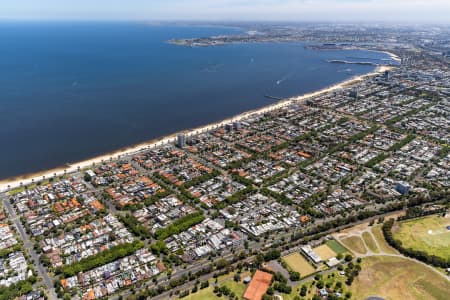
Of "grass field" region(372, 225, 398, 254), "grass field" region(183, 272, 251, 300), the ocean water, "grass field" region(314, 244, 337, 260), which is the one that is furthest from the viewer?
the ocean water

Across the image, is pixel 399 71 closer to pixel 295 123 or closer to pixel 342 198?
pixel 295 123

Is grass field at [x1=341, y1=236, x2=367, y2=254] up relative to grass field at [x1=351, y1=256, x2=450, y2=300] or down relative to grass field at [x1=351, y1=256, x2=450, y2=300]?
up

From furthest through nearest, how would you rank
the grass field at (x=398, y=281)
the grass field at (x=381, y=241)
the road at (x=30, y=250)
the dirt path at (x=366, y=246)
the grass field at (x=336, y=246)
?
1. the grass field at (x=381, y=241)
2. the grass field at (x=336, y=246)
3. the dirt path at (x=366, y=246)
4. the road at (x=30, y=250)
5. the grass field at (x=398, y=281)

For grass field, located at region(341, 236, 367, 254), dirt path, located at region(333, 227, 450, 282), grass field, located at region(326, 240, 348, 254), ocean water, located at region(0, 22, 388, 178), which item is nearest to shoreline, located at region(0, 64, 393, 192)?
ocean water, located at region(0, 22, 388, 178)

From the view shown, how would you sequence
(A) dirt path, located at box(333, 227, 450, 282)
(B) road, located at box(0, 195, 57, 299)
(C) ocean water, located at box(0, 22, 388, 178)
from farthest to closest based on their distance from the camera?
(C) ocean water, located at box(0, 22, 388, 178), (A) dirt path, located at box(333, 227, 450, 282), (B) road, located at box(0, 195, 57, 299)

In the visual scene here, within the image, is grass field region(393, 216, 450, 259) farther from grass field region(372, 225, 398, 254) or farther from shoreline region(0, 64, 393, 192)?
shoreline region(0, 64, 393, 192)

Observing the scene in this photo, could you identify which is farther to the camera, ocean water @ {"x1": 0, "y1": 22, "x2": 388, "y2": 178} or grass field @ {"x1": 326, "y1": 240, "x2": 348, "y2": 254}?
ocean water @ {"x1": 0, "y1": 22, "x2": 388, "y2": 178}

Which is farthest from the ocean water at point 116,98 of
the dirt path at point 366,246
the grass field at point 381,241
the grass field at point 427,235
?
the grass field at point 427,235

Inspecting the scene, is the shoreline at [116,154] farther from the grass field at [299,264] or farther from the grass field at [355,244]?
the grass field at [355,244]
